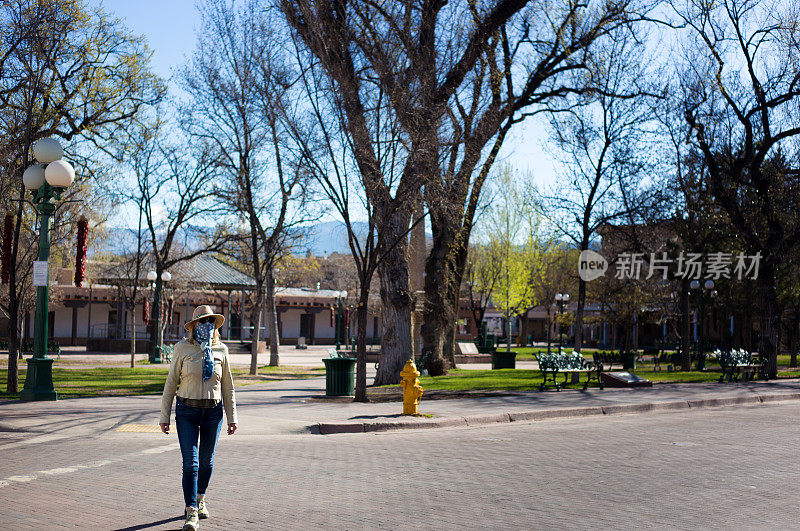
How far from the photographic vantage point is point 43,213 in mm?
14648

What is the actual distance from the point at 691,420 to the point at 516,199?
37.8 metres

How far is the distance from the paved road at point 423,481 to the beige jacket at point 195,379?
0.96 metres

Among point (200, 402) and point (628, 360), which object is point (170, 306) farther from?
point (200, 402)

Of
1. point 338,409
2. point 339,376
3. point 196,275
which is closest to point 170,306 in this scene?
point 196,275

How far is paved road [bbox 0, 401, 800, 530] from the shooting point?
Result: 6.39m

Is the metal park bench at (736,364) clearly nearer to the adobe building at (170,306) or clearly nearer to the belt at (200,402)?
the belt at (200,402)

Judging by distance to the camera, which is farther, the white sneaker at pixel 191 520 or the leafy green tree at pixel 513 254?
the leafy green tree at pixel 513 254

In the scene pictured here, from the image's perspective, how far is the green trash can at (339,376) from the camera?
58.7ft

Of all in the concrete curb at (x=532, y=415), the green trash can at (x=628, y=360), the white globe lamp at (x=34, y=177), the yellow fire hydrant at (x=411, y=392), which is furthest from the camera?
the green trash can at (x=628, y=360)

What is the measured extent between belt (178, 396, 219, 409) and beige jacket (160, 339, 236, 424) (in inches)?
0.9

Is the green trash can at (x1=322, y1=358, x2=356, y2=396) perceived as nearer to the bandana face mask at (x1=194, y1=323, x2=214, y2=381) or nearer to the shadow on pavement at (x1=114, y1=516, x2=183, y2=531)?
the shadow on pavement at (x1=114, y1=516, x2=183, y2=531)

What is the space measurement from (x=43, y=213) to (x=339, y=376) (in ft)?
23.6

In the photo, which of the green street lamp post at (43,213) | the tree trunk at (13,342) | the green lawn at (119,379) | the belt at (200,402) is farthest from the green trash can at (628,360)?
the belt at (200,402)

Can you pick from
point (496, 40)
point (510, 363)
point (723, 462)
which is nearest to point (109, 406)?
point (723, 462)
